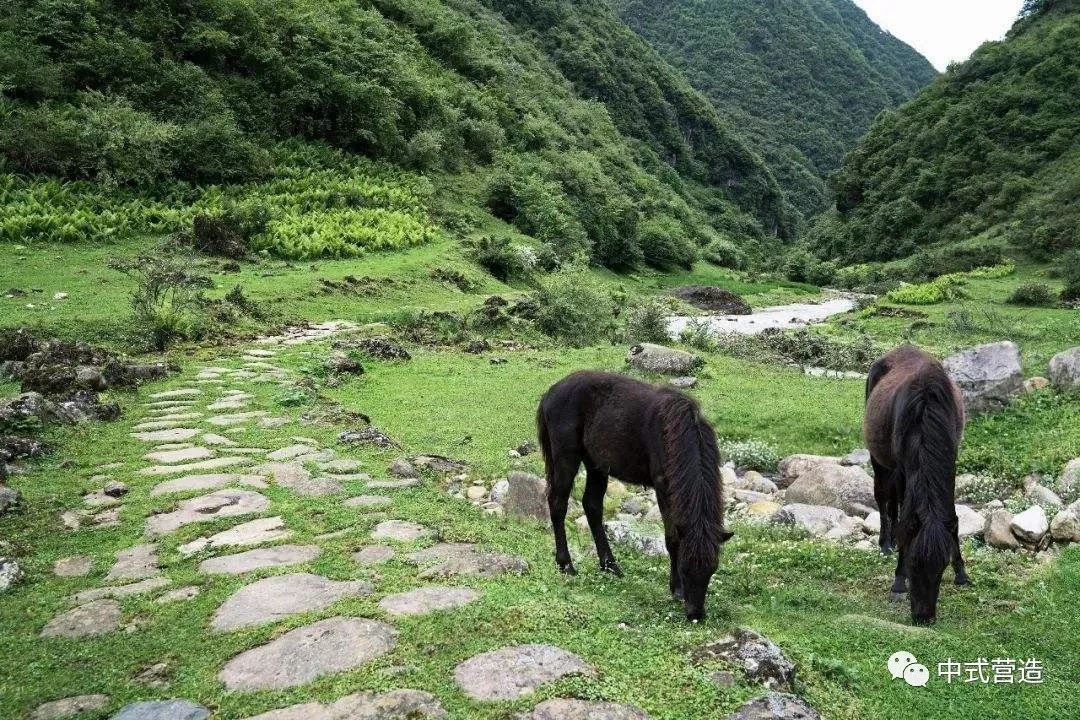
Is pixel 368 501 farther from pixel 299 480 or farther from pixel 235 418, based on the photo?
pixel 235 418

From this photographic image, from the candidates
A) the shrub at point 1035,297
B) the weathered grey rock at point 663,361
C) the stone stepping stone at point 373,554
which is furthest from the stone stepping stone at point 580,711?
the shrub at point 1035,297

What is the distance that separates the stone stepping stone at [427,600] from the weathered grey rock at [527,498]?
2921 millimetres

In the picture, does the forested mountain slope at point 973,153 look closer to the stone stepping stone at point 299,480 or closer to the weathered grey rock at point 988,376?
the weathered grey rock at point 988,376

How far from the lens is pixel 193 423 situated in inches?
459

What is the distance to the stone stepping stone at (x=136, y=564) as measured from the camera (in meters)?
6.43

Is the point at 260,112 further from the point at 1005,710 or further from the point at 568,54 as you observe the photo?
the point at 568,54

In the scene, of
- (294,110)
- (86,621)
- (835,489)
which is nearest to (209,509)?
(86,621)

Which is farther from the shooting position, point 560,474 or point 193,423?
point 193,423

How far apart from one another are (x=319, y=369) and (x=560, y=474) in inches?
416

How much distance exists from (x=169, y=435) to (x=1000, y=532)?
37.2ft

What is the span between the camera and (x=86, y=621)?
217 inches

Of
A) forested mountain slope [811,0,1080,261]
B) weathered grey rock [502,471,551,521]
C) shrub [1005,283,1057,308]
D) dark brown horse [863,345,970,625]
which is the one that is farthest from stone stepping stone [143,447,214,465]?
forested mountain slope [811,0,1080,261]

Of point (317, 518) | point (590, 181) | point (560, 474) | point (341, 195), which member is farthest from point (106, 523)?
point (590, 181)

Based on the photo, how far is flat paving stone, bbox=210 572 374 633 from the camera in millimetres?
5473
